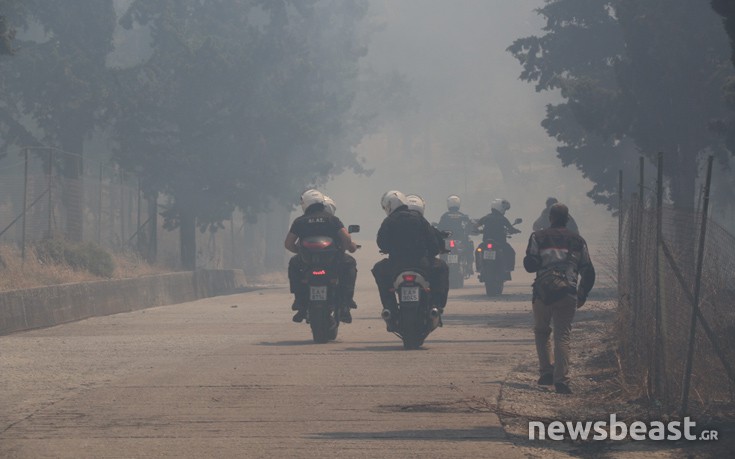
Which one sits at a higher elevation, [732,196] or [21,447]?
[732,196]

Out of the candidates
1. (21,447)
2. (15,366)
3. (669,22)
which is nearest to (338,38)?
(669,22)

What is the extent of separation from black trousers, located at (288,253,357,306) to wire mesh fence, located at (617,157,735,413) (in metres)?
3.67

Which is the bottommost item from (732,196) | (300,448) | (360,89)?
(300,448)

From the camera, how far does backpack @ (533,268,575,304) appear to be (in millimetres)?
11719

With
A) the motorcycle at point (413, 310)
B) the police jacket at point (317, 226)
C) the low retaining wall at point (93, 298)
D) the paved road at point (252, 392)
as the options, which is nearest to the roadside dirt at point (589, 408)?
the paved road at point (252, 392)

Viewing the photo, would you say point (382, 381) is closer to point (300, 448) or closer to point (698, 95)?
point (300, 448)

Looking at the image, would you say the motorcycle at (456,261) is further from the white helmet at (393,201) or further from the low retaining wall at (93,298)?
the white helmet at (393,201)

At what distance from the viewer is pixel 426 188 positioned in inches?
5027

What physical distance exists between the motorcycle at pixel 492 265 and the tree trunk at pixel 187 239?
544 inches

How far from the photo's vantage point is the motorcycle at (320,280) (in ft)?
53.1

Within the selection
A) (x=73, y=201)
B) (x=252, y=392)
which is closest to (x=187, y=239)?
(x=73, y=201)

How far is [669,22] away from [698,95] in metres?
1.63

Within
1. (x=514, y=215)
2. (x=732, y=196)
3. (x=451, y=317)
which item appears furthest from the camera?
(x=514, y=215)
